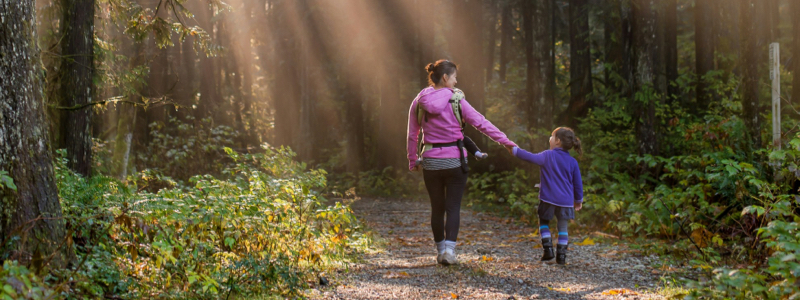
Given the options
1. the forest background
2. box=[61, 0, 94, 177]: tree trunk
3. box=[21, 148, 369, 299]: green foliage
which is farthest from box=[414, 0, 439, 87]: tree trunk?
box=[21, 148, 369, 299]: green foliage

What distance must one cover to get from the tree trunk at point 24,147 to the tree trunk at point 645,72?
33.3ft

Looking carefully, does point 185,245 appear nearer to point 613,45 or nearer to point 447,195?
point 447,195

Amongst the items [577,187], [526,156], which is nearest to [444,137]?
[526,156]

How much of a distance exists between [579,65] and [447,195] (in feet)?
54.3

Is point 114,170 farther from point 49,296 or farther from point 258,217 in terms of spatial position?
point 49,296

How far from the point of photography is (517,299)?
17.0 ft

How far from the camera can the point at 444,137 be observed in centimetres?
647

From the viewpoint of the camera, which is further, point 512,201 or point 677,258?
point 512,201

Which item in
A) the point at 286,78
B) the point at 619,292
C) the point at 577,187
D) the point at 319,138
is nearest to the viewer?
the point at 619,292

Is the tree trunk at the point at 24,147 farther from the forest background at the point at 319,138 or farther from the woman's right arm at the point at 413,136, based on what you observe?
the woman's right arm at the point at 413,136

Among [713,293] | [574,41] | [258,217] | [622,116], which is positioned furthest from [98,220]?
[574,41]

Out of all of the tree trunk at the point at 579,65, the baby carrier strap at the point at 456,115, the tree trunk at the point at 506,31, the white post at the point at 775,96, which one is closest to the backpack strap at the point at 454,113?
the baby carrier strap at the point at 456,115

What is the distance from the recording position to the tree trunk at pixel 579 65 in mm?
19531

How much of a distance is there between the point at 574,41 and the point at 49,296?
21333mm
